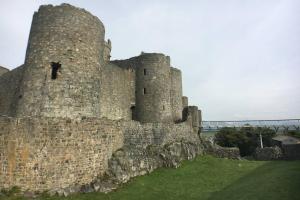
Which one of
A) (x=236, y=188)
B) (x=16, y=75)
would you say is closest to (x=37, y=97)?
(x=16, y=75)

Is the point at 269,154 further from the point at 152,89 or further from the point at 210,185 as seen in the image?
the point at 210,185

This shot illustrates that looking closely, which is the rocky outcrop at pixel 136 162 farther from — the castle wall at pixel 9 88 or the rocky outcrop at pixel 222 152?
the castle wall at pixel 9 88

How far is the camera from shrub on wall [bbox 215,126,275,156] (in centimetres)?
3894

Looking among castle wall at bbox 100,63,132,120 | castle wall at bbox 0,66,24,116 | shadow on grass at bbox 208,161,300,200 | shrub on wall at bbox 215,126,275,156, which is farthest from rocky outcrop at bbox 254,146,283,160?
castle wall at bbox 0,66,24,116

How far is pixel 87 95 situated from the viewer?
15234 mm

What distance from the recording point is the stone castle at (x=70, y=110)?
1113 centimetres

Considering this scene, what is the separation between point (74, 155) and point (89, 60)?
5988 mm

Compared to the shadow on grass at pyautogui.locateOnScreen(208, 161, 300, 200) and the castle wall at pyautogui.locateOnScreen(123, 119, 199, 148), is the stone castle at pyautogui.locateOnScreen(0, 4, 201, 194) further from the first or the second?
the shadow on grass at pyautogui.locateOnScreen(208, 161, 300, 200)

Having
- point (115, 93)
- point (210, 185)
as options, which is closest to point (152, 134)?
point (115, 93)

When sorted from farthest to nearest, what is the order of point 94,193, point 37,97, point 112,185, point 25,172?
1. point 37,97
2. point 112,185
3. point 94,193
4. point 25,172

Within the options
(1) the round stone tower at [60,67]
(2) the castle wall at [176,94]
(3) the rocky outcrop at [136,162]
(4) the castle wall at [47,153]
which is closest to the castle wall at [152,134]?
(3) the rocky outcrop at [136,162]

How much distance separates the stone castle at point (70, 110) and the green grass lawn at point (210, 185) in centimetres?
127

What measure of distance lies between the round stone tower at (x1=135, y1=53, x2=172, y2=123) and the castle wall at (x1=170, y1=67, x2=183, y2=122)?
6.16 ft

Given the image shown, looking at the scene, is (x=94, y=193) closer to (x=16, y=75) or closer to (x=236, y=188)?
(x=236, y=188)
